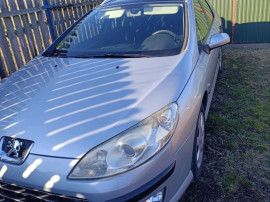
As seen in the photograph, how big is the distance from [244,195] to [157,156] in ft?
3.60

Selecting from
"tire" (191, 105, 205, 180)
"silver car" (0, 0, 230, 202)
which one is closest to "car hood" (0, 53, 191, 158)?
"silver car" (0, 0, 230, 202)

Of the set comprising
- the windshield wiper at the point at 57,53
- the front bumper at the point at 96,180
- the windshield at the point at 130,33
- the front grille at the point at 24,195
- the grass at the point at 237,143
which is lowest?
the grass at the point at 237,143

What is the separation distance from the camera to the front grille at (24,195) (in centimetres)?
157

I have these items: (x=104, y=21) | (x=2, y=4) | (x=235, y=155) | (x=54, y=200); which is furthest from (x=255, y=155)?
(x=2, y=4)

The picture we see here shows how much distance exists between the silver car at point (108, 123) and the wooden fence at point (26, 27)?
1.88 meters

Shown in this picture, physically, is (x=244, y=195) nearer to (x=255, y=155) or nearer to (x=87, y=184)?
(x=255, y=155)

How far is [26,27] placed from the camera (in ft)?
15.2

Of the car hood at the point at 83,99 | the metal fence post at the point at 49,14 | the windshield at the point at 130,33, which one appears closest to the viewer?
the car hood at the point at 83,99

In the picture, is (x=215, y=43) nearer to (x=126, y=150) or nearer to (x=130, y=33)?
(x=130, y=33)

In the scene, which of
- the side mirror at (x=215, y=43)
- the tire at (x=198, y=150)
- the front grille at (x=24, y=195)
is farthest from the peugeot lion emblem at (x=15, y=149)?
the side mirror at (x=215, y=43)

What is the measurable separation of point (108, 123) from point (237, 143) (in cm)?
185

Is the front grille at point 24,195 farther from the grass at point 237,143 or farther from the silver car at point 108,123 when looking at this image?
the grass at point 237,143

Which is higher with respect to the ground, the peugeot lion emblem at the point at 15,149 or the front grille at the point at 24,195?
the peugeot lion emblem at the point at 15,149

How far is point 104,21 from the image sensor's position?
3.21 m
